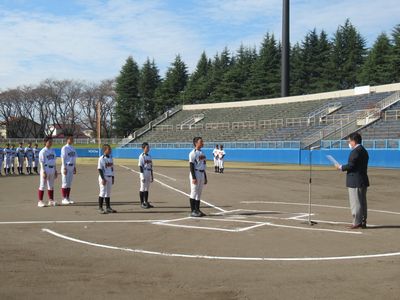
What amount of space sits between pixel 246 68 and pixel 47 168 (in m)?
80.0

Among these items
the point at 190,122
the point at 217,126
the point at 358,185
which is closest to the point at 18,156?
the point at 358,185

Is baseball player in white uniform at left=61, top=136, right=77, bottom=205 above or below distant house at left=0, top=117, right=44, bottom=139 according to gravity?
below

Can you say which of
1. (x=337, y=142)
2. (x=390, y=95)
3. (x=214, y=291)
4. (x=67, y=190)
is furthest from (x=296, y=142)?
(x=214, y=291)

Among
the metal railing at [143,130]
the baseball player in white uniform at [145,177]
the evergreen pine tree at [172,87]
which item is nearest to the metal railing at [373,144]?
the baseball player in white uniform at [145,177]

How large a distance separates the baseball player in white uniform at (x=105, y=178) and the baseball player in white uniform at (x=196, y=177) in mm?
2369

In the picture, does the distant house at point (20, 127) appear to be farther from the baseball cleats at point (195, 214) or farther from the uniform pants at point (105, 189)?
the baseball cleats at point (195, 214)

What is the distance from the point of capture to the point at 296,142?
1917 inches

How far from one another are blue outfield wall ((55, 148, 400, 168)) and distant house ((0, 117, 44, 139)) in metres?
43.7

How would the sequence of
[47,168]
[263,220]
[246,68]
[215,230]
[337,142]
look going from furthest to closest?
[246,68] < [337,142] < [47,168] < [263,220] < [215,230]

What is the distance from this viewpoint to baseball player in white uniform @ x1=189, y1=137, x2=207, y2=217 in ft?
41.4

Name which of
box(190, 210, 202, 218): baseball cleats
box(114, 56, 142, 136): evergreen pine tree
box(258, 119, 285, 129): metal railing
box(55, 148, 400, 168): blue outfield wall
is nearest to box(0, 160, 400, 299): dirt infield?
box(190, 210, 202, 218): baseball cleats

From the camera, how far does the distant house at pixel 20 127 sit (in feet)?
354

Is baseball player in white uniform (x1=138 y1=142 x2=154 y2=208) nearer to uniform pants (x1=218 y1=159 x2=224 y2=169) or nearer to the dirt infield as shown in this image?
the dirt infield

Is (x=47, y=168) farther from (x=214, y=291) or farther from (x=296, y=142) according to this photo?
(x=296, y=142)
